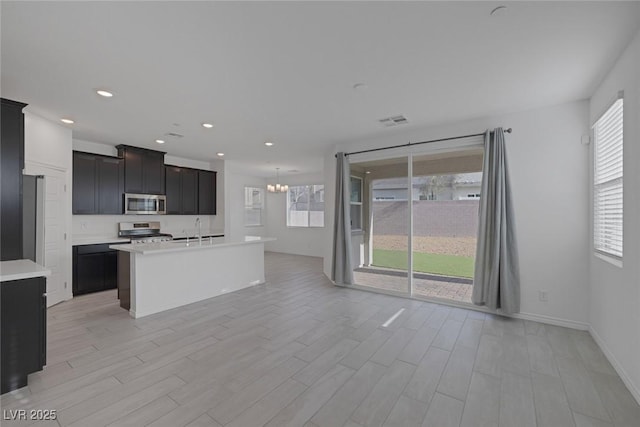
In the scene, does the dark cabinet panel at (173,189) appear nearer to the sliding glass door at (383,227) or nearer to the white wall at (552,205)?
the sliding glass door at (383,227)

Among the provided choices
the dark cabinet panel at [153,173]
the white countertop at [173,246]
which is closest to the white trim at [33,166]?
the white countertop at [173,246]

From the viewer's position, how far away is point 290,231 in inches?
373

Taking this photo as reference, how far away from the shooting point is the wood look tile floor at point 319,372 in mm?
1884

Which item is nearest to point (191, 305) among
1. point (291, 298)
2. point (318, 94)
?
point (291, 298)

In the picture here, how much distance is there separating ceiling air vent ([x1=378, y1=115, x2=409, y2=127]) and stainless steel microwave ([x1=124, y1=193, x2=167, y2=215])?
488 centimetres

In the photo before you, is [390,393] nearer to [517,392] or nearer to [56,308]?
[517,392]

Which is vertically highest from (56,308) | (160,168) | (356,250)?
(160,168)

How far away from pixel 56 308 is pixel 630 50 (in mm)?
7031

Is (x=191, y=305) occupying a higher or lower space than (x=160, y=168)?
lower

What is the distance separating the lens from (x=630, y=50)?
2166mm

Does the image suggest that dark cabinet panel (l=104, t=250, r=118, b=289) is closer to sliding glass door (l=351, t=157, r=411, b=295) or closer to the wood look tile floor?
the wood look tile floor

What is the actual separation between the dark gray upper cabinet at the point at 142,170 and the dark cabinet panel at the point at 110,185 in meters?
0.10

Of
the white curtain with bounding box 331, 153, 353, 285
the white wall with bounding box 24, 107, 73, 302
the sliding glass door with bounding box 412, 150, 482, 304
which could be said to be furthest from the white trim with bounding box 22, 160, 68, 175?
the sliding glass door with bounding box 412, 150, 482, 304

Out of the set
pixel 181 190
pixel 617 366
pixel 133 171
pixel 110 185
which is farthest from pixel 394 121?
pixel 110 185
